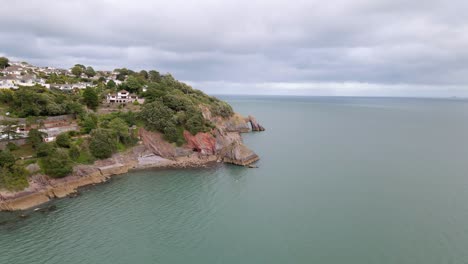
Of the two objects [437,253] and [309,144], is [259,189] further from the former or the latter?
[309,144]

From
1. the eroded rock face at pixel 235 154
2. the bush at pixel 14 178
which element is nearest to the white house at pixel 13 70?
the bush at pixel 14 178

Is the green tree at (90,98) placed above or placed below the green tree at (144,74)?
below

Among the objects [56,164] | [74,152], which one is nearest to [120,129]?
[74,152]

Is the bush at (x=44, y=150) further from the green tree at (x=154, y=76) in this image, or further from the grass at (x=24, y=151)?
the green tree at (x=154, y=76)

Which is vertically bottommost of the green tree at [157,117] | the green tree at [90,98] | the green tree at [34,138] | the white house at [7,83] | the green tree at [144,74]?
the green tree at [34,138]

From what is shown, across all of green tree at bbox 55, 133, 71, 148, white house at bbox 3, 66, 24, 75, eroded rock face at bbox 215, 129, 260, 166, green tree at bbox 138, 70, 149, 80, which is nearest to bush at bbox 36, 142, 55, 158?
green tree at bbox 55, 133, 71, 148

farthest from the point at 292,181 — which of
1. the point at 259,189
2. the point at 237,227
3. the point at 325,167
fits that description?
the point at 237,227

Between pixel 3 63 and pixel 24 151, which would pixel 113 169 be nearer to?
pixel 24 151
